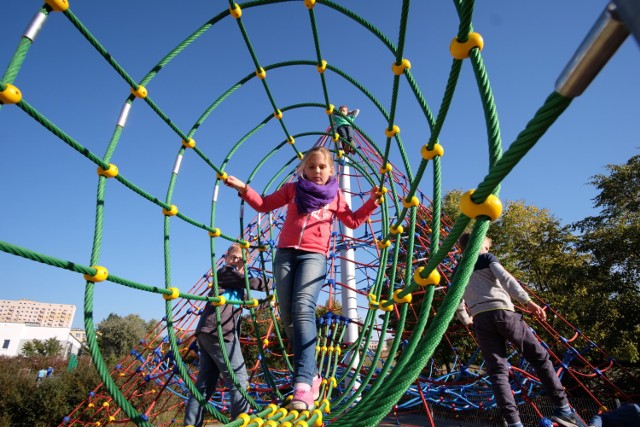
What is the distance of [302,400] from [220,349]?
3.24ft

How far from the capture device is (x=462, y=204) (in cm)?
64

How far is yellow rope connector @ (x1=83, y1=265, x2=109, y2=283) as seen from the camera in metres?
1.10

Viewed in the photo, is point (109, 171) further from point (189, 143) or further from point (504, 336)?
point (504, 336)

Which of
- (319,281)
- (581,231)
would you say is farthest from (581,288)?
(319,281)

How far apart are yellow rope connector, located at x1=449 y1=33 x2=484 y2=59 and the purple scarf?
4.01 feet

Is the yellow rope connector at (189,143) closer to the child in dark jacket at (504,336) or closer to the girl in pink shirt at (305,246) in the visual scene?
the girl in pink shirt at (305,246)

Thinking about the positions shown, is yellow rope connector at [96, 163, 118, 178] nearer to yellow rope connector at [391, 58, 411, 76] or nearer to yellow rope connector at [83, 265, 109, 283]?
yellow rope connector at [83, 265, 109, 283]

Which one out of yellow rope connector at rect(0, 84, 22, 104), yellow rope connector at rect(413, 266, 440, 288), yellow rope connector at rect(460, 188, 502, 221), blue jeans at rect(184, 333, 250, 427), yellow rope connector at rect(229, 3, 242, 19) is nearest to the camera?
yellow rope connector at rect(460, 188, 502, 221)

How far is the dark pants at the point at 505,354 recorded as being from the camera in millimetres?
1738

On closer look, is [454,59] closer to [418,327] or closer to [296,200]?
[418,327]

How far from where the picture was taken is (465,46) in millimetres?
721

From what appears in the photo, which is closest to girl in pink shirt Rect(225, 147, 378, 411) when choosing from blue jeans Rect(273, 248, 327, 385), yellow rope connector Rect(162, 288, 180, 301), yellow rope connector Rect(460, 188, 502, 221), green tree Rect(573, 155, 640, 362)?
blue jeans Rect(273, 248, 327, 385)

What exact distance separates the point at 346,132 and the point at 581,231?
773 cm

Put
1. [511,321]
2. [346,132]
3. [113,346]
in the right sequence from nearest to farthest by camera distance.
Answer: [511,321] < [346,132] < [113,346]
